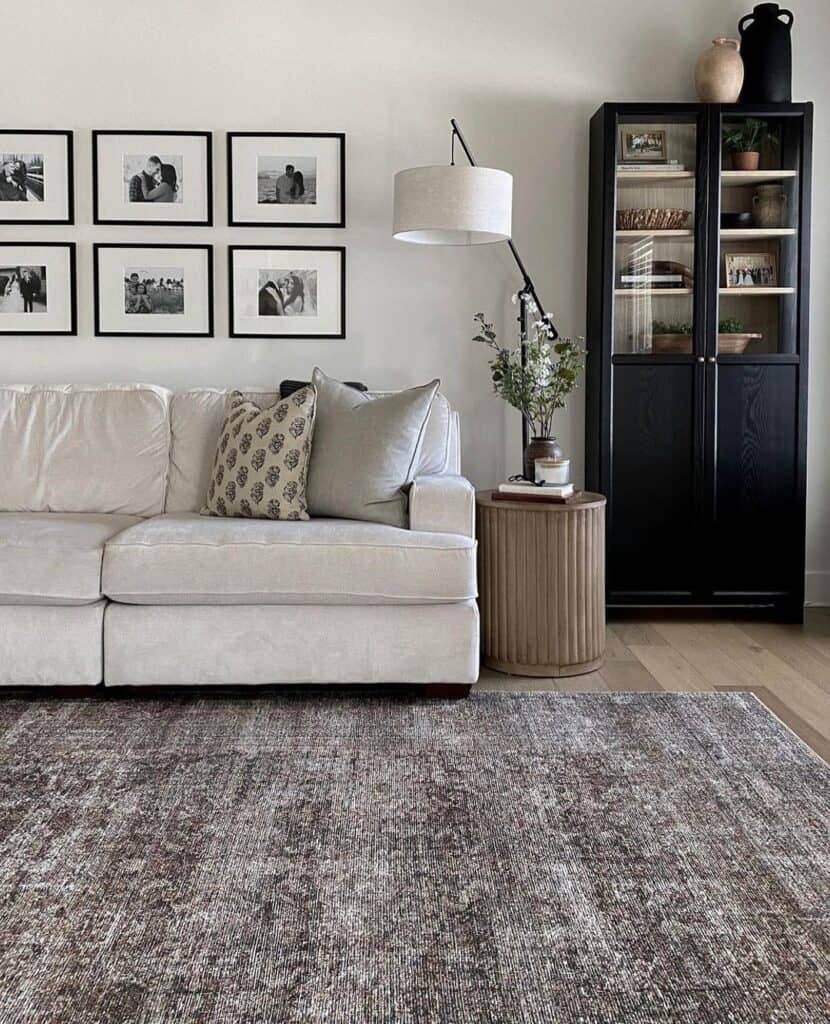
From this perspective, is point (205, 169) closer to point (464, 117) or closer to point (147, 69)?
point (147, 69)

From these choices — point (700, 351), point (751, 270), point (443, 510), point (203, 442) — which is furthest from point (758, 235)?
point (203, 442)

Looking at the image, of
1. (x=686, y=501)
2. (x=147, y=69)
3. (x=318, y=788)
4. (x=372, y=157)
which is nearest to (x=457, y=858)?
(x=318, y=788)

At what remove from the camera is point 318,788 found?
2.42m

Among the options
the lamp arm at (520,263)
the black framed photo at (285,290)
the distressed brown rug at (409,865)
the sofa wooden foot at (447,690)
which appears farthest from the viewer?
the black framed photo at (285,290)

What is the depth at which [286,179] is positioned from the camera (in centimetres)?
424

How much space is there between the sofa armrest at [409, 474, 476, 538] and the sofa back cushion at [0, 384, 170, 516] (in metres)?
1.06

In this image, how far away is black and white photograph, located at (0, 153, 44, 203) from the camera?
4.21 meters

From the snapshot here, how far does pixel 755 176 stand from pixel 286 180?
183cm

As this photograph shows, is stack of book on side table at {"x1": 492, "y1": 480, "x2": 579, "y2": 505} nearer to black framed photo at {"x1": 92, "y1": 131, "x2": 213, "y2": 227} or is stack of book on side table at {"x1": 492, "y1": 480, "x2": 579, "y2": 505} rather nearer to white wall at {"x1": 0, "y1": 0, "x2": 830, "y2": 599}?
white wall at {"x1": 0, "y1": 0, "x2": 830, "y2": 599}

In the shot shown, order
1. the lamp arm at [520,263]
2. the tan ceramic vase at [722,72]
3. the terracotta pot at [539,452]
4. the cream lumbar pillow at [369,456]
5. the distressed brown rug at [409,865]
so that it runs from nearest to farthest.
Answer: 1. the distressed brown rug at [409,865]
2. the cream lumbar pillow at [369,456]
3. the terracotta pot at [539,452]
4. the lamp arm at [520,263]
5. the tan ceramic vase at [722,72]

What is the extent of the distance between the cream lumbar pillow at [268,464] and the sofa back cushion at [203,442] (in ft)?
0.85

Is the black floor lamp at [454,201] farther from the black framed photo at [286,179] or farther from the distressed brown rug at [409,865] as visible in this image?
the distressed brown rug at [409,865]

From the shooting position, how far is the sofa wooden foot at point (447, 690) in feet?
10.3

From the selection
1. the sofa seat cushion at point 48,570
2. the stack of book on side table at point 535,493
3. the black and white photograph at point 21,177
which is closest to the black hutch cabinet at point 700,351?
the stack of book on side table at point 535,493
